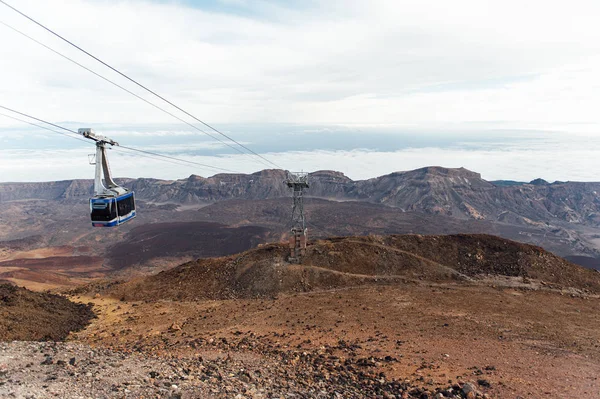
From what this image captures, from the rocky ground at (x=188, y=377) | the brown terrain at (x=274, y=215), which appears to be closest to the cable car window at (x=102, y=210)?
the rocky ground at (x=188, y=377)

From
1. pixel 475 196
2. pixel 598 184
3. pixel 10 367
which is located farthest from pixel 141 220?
pixel 598 184

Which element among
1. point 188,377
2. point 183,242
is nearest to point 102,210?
point 188,377

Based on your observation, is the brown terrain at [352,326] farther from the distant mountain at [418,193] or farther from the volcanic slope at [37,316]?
the distant mountain at [418,193]

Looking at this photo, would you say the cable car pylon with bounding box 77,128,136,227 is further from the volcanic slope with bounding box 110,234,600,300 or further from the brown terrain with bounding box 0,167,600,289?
the brown terrain with bounding box 0,167,600,289

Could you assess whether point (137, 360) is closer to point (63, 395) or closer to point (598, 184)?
point (63, 395)

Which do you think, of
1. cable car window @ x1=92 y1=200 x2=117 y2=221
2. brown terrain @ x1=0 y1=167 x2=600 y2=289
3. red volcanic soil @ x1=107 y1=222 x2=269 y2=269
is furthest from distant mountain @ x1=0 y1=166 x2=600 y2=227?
cable car window @ x1=92 y1=200 x2=117 y2=221

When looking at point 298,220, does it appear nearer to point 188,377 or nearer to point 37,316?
point 37,316
